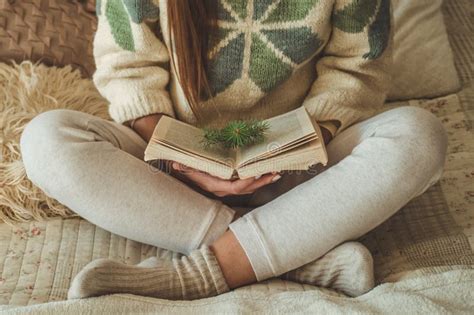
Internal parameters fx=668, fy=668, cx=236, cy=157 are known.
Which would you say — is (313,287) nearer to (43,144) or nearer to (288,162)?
(288,162)

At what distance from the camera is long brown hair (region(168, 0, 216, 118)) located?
94 centimetres

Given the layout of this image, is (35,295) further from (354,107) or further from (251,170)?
(354,107)

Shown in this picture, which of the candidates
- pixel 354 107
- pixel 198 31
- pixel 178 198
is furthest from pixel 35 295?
pixel 354 107

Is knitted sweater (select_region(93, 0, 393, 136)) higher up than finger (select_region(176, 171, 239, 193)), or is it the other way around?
knitted sweater (select_region(93, 0, 393, 136))

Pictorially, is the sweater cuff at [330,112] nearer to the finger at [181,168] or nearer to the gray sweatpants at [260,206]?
the gray sweatpants at [260,206]

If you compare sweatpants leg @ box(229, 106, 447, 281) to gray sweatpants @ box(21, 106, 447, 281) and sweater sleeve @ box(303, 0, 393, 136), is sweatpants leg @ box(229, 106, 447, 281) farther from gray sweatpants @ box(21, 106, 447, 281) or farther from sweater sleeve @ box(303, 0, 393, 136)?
sweater sleeve @ box(303, 0, 393, 136)

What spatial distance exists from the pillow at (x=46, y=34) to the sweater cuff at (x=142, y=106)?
0.32 m

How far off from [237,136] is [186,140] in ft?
0.24

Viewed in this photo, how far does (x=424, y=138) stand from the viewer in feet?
3.04

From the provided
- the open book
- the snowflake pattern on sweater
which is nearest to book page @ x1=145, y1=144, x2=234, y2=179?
the open book

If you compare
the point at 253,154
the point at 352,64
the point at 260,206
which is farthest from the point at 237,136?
the point at 352,64

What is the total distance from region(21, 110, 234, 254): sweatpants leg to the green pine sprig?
11cm

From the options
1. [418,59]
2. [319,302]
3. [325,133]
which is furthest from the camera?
[418,59]

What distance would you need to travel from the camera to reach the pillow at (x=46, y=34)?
4.15ft
